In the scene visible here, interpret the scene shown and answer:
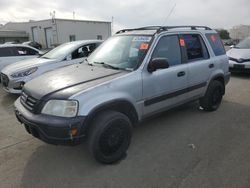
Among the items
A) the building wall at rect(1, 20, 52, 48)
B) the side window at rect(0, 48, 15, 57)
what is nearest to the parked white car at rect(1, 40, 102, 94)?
the side window at rect(0, 48, 15, 57)

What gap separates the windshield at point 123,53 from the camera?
3.53m

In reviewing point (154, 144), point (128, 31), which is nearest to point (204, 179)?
point (154, 144)

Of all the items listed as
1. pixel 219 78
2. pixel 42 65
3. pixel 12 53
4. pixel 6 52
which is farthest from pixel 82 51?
pixel 219 78

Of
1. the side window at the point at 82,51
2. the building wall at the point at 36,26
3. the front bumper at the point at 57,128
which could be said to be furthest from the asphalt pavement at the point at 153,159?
the building wall at the point at 36,26

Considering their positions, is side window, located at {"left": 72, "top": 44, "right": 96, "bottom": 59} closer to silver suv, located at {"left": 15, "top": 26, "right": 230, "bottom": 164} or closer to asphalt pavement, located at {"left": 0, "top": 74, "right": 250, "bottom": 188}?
silver suv, located at {"left": 15, "top": 26, "right": 230, "bottom": 164}

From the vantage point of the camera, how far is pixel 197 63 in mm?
4367

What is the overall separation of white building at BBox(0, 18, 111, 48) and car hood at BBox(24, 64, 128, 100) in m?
34.1

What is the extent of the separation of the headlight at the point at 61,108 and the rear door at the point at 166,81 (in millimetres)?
1165

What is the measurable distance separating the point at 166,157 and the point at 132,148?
1.81ft

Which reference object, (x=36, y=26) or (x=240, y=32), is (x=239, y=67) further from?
(x=36, y=26)

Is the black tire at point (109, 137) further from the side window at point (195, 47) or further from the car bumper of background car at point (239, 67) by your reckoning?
the car bumper of background car at point (239, 67)

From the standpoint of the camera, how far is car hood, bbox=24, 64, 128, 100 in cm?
287

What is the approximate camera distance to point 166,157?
10.8 ft

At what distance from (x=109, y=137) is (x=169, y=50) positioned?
1.82 m
